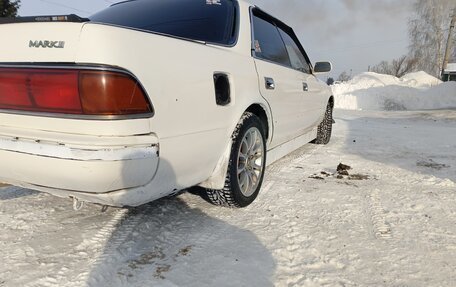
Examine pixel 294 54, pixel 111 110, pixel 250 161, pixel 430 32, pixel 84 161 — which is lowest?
pixel 250 161

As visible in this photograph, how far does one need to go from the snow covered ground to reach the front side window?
1.41 metres

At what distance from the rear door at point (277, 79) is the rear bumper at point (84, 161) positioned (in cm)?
142

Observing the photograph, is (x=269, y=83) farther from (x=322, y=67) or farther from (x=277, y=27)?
(x=322, y=67)

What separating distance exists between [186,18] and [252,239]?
1746 millimetres

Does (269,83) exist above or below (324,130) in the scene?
above

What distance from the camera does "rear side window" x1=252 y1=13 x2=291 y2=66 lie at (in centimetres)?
331

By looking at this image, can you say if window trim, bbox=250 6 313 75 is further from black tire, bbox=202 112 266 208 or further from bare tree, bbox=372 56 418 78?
bare tree, bbox=372 56 418 78

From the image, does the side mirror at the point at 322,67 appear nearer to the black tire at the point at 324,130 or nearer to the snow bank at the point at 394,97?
the black tire at the point at 324,130

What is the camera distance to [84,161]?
1.80 metres

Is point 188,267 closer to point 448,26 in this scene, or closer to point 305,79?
point 305,79

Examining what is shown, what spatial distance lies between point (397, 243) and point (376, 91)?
76.3 ft

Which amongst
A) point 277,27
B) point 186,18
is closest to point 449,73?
point 277,27

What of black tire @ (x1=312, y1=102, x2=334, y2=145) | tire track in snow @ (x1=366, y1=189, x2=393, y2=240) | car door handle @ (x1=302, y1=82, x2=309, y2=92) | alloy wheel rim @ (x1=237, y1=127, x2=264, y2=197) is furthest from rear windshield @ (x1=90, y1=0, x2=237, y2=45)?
black tire @ (x1=312, y1=102, x2=334, y2=145)

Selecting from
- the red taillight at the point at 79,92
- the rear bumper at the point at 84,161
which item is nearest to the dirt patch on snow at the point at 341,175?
the rear bumper at the point at 84,161
